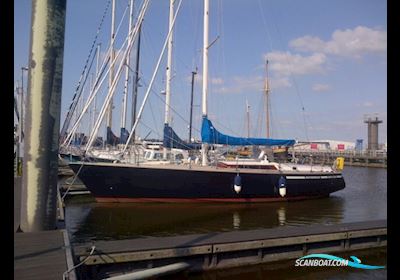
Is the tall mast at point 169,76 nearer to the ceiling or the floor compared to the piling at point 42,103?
nearer to the ceiling

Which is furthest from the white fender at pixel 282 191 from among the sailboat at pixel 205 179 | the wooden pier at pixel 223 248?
the wooden pier at pixel 223 248

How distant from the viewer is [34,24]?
717 centimetres

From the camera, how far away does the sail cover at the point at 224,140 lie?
21156mm

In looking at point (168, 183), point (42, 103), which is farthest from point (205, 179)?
point (42, 103)

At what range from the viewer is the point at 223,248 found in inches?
361

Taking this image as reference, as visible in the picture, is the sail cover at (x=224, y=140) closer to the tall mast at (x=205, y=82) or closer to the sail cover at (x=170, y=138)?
the tall mast at (x=205, y=82)

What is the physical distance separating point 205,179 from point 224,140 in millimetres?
3467

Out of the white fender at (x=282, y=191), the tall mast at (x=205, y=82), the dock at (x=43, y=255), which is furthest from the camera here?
the tall mast at (x=205, y=82)

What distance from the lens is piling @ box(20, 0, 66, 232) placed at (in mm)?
7125

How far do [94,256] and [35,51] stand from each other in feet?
14.2

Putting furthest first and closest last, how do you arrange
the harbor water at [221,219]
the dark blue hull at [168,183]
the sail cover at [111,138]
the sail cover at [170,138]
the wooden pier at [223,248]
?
the sail cover at [111,138]
the sail cover at [170,138]
the dark blue hull at [168,183]
the harbor water at [221,219]
the wooden pier at [223,248]

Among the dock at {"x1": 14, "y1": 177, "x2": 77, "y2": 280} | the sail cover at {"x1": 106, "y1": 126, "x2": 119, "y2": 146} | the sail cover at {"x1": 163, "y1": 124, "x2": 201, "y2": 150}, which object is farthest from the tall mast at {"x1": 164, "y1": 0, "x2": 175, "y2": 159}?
the dock at {"x1": 14, "y1": 177, "x2": 77, "y2": 280}

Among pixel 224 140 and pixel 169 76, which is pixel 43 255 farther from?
pixel 169 76
